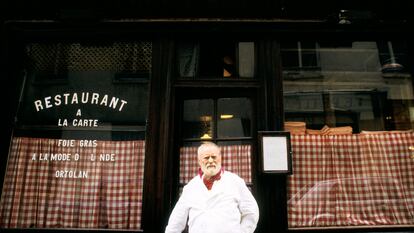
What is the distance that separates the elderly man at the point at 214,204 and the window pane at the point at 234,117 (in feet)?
4.78


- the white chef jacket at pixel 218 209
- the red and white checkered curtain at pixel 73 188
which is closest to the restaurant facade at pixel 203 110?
the red and white checkered curtain at pixel 73 188

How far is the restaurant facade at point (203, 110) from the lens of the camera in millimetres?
4801

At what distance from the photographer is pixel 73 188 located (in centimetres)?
488

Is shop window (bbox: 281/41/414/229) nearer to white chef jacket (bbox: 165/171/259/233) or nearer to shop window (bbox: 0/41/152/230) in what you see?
white chef jacket (bbox: 165/171/259/233)

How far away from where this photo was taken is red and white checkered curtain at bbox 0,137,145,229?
4773mm

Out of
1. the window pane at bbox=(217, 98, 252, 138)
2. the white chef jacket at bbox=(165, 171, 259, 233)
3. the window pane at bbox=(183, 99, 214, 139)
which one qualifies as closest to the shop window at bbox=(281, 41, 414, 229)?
the window pane at bbox=(217, 98, 252, 138)

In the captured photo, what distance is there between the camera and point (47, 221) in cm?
477

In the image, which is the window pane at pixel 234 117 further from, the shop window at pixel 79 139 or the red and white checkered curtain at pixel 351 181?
the shop window at pixel 79 139

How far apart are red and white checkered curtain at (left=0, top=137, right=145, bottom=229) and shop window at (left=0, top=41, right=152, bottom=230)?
13 mm

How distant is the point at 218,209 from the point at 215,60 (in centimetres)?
258

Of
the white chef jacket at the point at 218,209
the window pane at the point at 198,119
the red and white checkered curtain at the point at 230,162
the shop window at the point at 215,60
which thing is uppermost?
the shop window at the point at 215,60

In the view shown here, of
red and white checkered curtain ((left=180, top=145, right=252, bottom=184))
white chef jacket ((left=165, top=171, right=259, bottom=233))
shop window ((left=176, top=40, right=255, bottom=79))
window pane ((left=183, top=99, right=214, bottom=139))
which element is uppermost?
shop window ((left=176, top=40, right=255, bottom=79))

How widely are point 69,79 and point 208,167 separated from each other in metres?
2.86

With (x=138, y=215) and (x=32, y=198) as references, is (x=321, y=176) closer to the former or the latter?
(x=138, y=215)
